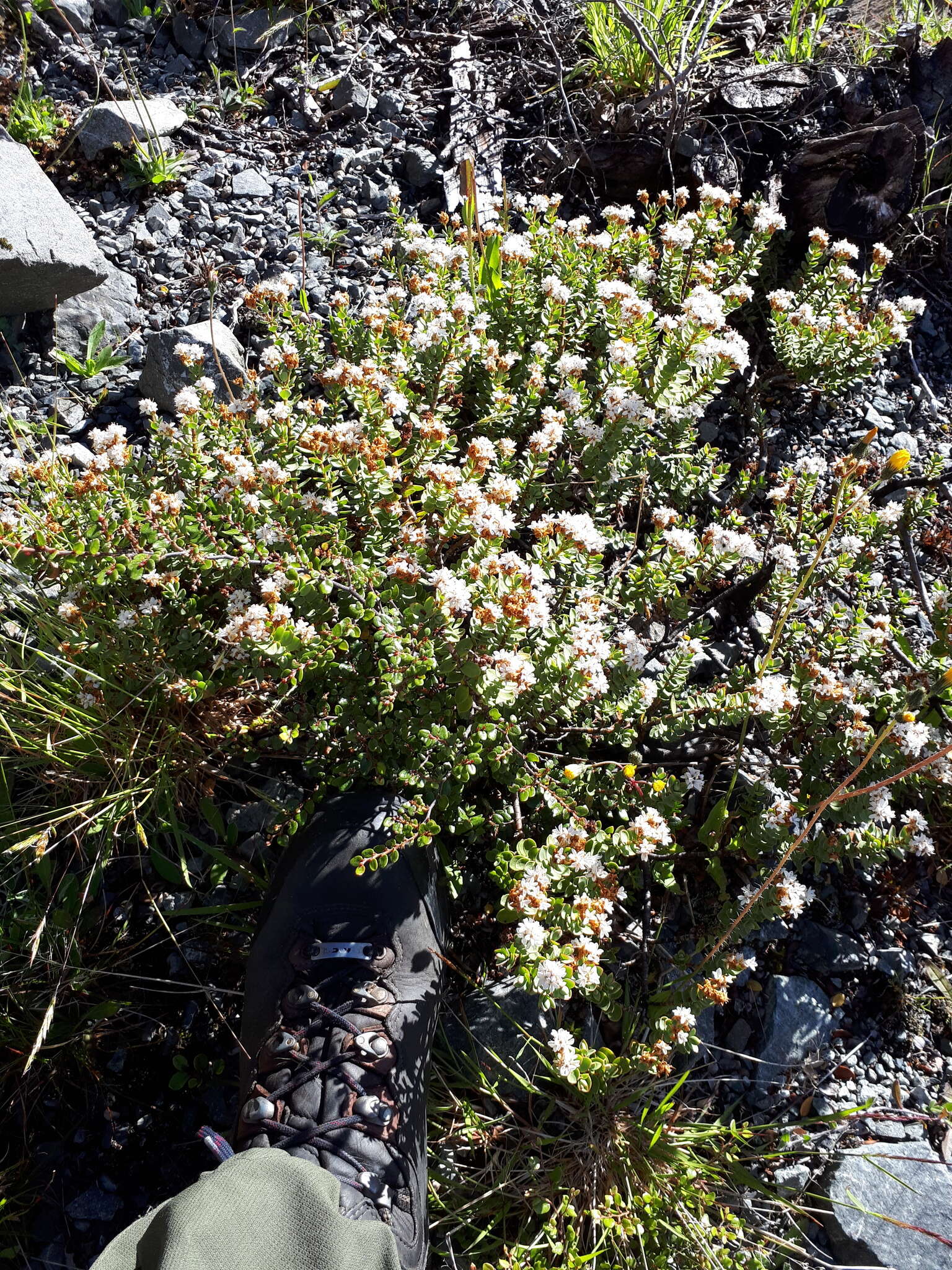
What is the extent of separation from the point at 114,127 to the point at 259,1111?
4138 mm

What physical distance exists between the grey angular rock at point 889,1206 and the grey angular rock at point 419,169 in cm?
436

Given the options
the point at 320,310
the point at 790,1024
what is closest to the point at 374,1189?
the point at 790,1024

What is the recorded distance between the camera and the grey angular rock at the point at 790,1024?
2.49 m

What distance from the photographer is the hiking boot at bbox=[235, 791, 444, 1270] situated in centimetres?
206

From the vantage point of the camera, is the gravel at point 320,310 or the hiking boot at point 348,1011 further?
the gravel at point 320,310

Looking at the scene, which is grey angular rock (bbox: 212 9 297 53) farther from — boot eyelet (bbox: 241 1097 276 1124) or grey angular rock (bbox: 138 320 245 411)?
boot eyelet (bbox: 241 1097 276 1124)

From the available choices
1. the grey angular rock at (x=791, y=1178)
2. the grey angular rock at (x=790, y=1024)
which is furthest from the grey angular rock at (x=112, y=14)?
the grey angular rock at (x=791, y=1178)

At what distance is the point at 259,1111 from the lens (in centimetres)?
206

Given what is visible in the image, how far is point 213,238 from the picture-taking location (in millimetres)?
3801

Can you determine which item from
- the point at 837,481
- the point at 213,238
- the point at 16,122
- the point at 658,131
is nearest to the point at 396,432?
the point at 837,481

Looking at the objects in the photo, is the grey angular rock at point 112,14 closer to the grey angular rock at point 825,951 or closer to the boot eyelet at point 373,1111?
the boot eyelet at point 373,1111

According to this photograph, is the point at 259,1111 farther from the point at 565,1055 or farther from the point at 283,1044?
the point at 565,1055

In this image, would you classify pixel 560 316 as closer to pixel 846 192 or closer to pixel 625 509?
pixel 625 509

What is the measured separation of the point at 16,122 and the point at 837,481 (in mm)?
3969
